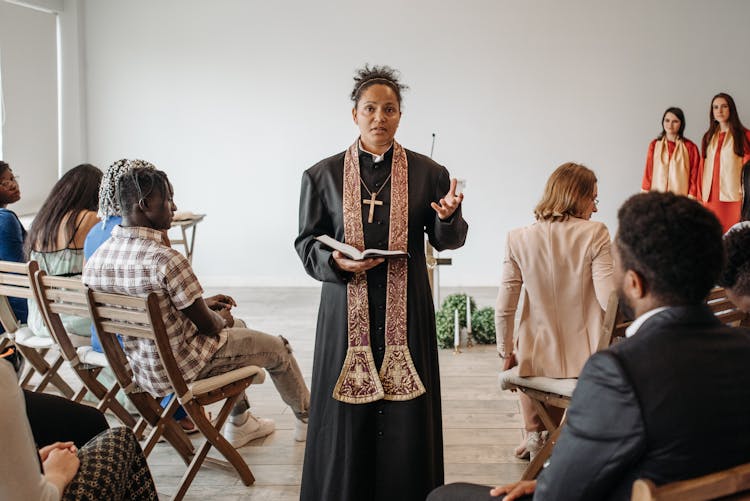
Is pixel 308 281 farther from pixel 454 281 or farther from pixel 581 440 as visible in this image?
pixel 581 440

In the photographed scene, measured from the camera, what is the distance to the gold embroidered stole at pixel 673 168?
7234 mm

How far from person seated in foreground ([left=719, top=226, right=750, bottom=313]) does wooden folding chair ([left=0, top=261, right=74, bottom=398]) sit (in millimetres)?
2630

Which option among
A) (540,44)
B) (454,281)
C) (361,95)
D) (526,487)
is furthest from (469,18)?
(526,487)

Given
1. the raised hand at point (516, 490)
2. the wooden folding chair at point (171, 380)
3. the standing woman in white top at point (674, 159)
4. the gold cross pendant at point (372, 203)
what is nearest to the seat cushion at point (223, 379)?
the wooden folding chair at point (171, 380)

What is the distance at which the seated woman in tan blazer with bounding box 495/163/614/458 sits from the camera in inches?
115

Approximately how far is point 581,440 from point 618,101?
684 cm

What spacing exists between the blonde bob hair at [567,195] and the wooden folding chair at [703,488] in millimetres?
1774

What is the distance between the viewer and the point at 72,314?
10.0 feet

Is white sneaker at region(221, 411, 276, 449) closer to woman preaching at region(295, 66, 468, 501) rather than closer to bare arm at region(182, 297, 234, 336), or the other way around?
bare arm at region(182, 297, 234, 336)

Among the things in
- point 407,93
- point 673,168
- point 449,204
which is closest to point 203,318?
point 449,204

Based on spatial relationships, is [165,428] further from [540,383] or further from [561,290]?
[561,290]

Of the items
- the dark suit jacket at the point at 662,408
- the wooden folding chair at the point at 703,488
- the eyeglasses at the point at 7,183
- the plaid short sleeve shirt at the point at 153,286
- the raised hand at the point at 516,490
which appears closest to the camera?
the wooden folding chair at the point at 703,488

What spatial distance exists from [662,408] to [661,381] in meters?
0.05

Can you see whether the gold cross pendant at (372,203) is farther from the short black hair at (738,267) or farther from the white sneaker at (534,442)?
the white sneaker at (534,442)
